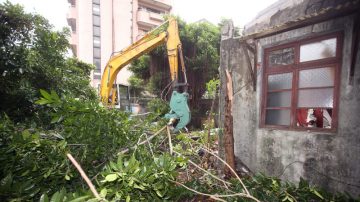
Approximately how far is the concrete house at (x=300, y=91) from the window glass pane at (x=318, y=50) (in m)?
0.01

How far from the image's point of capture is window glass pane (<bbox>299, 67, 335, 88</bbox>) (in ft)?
11.5

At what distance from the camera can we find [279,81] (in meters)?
4.23

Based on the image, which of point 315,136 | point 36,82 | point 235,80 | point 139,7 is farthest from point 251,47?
point 139,7

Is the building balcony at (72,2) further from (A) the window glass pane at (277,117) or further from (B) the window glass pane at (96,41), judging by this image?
(A) the window glass pane at (277,117)

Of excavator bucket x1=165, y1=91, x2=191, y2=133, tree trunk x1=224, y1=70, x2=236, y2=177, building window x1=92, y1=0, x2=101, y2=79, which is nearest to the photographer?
tree trunk x1=224, y1=70, x2=236, y2=177

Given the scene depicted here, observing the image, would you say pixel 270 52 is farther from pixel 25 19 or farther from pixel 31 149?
pixel 25 19

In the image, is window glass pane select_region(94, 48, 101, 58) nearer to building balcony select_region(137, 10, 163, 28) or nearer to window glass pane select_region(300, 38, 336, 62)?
building balcony select_region(137, 10, 163, 28)

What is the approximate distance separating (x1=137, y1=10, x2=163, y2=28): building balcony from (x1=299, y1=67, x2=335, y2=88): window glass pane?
59.5 ft

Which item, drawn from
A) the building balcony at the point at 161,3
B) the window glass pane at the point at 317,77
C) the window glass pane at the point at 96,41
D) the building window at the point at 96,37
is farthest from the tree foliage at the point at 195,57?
the building balcony at the point at 161,3

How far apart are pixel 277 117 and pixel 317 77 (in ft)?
3.32

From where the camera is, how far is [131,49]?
298 inches

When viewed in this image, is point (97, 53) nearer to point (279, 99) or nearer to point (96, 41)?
point (96, 41)

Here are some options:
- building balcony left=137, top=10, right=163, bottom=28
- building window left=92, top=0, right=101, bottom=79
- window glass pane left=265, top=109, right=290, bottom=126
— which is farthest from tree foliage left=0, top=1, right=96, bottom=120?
building balcony left=137, top=10, right=163, bottom=28

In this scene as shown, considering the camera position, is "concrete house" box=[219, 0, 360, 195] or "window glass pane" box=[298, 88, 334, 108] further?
"window glass pane" box=[298, 88, 334, 108]
